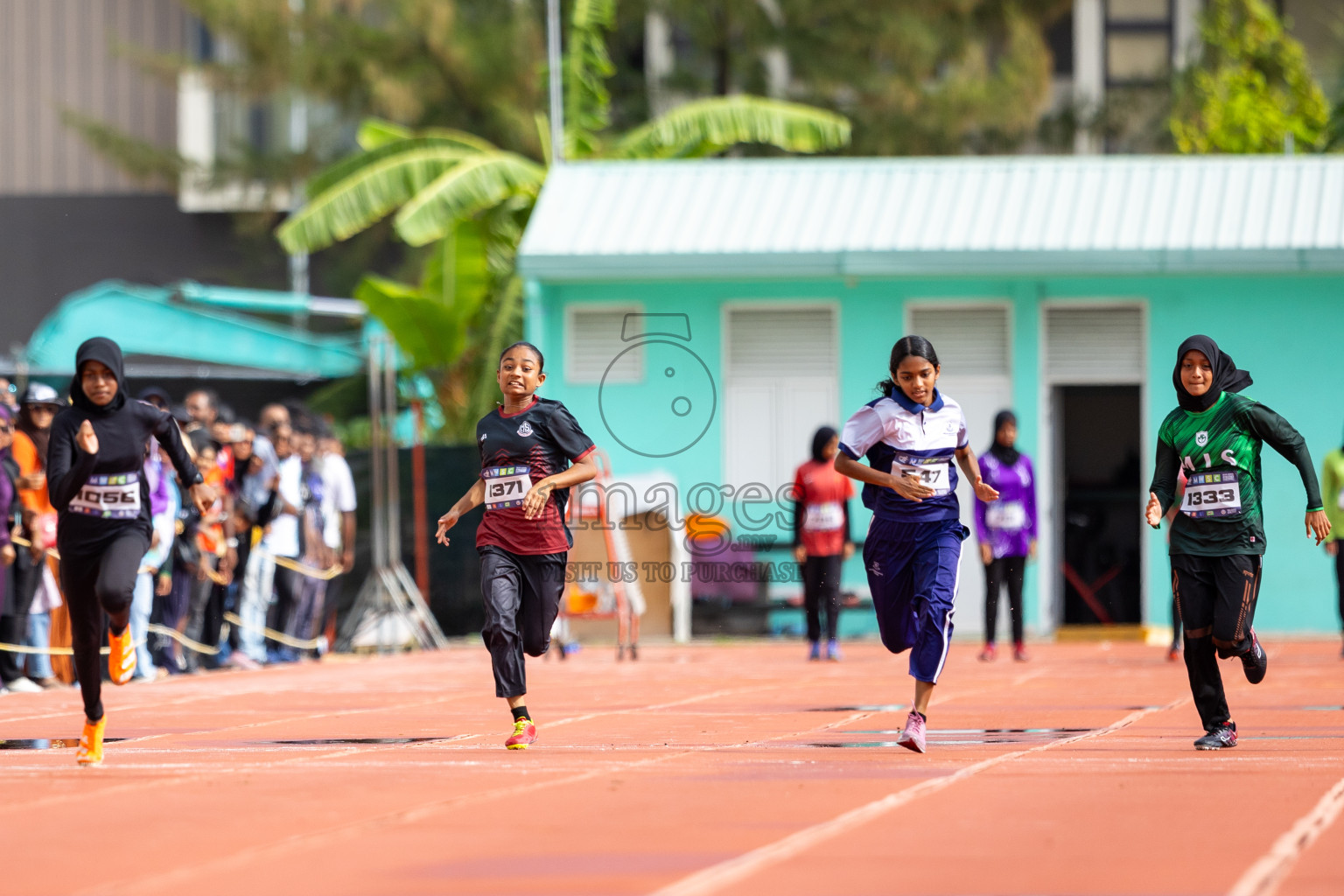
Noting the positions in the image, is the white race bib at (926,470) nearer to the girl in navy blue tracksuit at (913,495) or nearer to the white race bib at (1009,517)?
the girl in navy blue tracksuit at (913,495)

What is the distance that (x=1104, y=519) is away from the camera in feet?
68.0

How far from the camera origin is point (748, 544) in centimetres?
2020

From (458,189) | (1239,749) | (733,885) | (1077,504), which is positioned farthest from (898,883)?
(458,189)

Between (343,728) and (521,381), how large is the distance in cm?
240

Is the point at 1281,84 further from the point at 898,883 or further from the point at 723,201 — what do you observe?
the point at 898,883

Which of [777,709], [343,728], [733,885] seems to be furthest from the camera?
[777,709]

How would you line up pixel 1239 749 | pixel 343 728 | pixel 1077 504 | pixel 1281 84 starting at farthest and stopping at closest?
pixel 1281 84 < pixel 1077 504 < pixel 343 728 < pixel 1239 749

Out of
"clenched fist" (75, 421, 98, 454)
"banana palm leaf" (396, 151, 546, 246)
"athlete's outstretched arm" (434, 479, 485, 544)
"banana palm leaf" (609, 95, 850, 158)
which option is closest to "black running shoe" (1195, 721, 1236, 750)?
"athlete's outstretched arm" (434, 479, 485, 544)

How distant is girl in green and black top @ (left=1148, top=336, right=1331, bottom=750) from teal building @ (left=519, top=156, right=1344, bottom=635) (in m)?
10.8

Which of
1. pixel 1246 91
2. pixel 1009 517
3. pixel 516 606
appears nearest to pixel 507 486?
pixel 516 606

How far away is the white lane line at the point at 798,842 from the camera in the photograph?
5.54 meters

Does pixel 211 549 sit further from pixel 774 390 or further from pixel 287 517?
pixel 774 390

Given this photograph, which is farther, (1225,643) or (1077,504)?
(1077,504)

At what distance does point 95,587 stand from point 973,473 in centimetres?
414
